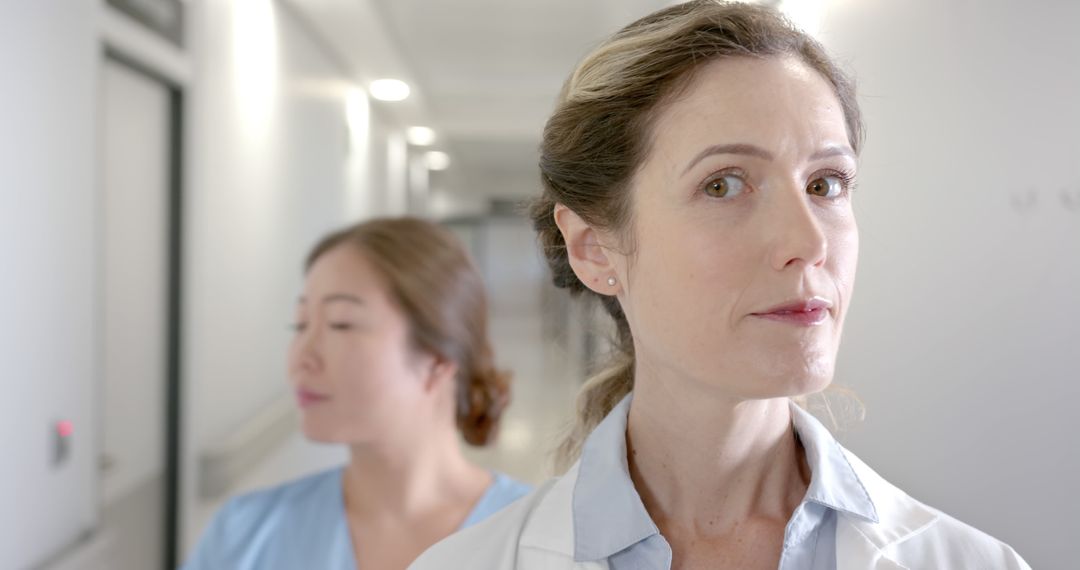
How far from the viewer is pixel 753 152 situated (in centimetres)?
87

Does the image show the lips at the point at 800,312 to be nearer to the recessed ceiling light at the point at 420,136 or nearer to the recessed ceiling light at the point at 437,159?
the recessed ceiling light at the point at 420,136

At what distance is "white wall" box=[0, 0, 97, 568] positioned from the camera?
1.54 metres

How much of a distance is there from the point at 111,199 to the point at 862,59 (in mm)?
2145

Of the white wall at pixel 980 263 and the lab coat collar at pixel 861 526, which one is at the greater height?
the white wall at pixel 980 263

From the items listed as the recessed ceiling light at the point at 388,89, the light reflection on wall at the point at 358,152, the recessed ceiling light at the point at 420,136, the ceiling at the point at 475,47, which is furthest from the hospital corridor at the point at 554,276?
the recessed ceiling light at the point at 420,136

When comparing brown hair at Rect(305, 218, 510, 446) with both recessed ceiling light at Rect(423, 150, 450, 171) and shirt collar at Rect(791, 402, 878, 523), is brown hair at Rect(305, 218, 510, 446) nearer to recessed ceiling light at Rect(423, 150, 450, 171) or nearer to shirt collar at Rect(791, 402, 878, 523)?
shirt collar at Rect(791, 402, 878, 523)

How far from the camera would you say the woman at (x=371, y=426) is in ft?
5.63

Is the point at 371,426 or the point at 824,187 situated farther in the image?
the point at 371,426

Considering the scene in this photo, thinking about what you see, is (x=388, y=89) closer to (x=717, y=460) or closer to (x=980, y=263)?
(x=717, y=460)

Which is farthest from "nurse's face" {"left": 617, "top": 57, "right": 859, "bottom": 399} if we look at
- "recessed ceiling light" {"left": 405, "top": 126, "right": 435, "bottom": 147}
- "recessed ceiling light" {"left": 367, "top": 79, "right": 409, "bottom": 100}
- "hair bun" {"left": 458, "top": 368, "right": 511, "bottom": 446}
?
"recessed ceiling light" {"left": 405, "top": 126, "right": 435, "bottom": 147}

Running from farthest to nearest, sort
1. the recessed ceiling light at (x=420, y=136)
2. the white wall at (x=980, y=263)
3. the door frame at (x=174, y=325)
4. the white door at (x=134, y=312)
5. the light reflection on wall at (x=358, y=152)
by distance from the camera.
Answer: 1. the recessed ceiling light at (x=420, y=136)
2. the light reflection on wall at (x=358, y=152)
3. the door frame at (x=174, y=325)
4. the white door at (x=134, y=312)
5. the white wall at (x=980, y=263)

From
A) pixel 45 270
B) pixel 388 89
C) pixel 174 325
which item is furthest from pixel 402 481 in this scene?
pixel 388 89

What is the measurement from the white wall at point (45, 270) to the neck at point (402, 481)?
636mm

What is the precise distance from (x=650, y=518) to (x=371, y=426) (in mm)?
902
